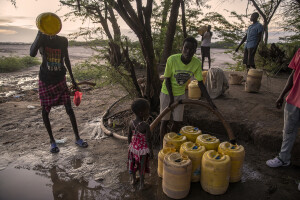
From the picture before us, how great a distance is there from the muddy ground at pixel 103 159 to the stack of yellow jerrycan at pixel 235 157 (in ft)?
0.47

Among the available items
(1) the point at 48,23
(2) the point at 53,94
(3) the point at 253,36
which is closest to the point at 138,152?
(2) the point at 53,94

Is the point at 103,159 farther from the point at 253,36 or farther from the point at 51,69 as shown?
the point at 253,36

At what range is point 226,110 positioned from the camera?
174 inches

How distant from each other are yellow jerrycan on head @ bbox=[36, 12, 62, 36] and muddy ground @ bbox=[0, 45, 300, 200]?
206 centimetres

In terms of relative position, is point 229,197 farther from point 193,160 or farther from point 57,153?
point 57,153

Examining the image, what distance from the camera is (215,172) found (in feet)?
8.01

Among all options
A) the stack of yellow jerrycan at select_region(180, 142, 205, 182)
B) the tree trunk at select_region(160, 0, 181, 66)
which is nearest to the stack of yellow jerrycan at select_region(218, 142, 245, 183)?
the stack of yellow jerrycan at select_region(180, 142, 205, 182)

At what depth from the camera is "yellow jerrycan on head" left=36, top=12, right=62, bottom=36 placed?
3.06 meters

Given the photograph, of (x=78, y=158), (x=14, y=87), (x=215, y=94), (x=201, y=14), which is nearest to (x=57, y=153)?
(x=78, y=158)

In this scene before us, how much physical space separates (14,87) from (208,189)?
30.9ft

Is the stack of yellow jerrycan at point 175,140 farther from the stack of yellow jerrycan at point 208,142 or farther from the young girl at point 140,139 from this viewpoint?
the young girl at point 140,139

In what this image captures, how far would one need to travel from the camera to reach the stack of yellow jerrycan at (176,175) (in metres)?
2.38

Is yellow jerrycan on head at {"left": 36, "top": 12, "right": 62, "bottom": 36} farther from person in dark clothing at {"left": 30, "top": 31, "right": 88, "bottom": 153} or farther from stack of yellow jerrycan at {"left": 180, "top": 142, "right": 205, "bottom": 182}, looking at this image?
stack of yellow jerrycan at {"left": 180, "top": 142, "right": 205, "bottom": 182}

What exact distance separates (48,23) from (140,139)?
221 cm
